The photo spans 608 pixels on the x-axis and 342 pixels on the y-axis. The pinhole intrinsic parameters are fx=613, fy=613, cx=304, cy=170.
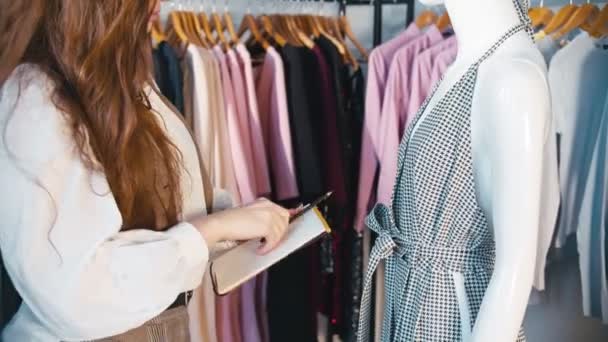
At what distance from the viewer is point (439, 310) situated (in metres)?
0.88

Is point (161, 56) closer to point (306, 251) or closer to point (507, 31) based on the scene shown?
point (306, 251)

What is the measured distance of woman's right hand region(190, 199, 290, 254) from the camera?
2.80ft

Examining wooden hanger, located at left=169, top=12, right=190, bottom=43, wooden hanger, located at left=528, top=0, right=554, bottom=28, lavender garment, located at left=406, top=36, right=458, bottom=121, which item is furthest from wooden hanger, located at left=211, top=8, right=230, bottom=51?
wooden hanger, located at left=528, top=0, right=554, bottom=28

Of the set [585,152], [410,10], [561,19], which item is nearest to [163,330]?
[585,152]

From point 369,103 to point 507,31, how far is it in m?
0.93

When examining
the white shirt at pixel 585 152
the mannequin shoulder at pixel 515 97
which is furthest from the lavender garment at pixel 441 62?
the mannequin shoulder at pixel 515 97

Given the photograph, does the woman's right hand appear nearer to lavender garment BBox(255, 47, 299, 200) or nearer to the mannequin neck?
the mannequin neck

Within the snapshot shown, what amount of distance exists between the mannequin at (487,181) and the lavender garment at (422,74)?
27.9 inches

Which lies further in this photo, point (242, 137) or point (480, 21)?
point (242, 137)

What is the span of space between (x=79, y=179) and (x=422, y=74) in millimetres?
1171

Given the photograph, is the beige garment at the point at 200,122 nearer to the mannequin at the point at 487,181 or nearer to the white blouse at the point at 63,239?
the mannequin at the point at 487,181

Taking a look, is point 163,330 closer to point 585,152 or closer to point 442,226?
point 442,226

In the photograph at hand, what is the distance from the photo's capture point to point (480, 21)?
86cm

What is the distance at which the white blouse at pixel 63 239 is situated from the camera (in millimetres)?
702
